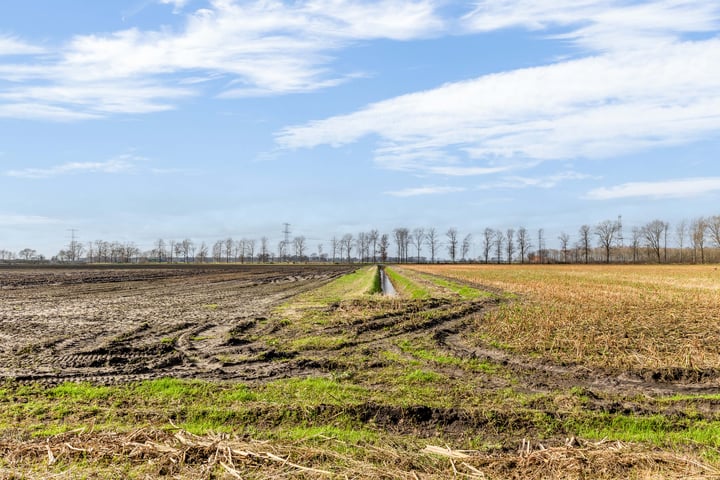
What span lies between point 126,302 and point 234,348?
16.7 meters

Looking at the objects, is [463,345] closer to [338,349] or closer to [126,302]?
[338,349]

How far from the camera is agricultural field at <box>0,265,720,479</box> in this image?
623 cm

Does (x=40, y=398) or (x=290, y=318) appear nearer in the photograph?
(x=40, y=398)

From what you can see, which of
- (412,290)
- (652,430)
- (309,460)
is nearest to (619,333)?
(652,430)

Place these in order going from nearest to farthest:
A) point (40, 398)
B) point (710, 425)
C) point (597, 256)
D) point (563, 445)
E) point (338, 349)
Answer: point (563, 445)
point (710, 425)
point (40, 398)
point (338, 349)
point (597, 256)

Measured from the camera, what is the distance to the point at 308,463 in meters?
6.22

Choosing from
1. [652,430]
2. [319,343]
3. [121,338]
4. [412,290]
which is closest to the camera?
[652,430]

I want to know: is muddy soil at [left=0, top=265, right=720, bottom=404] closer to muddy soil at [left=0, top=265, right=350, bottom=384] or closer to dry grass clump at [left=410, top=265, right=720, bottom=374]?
muddy soil at [left=0, top=265, right=350, bottom=384]

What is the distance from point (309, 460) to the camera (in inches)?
249

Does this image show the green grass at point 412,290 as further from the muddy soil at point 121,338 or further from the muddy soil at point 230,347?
the muddy soil at point 121,338

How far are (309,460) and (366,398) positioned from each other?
8.83 ft

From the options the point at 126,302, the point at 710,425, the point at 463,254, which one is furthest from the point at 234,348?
the point at 463,254

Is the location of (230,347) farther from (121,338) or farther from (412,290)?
(412,290)

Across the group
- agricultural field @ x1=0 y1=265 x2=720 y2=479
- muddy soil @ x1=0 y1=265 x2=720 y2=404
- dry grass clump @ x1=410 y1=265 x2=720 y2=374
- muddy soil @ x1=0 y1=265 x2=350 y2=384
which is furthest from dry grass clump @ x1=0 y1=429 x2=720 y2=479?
dry grass clump @ x1=410 y1=265 x2=720 y2=374
